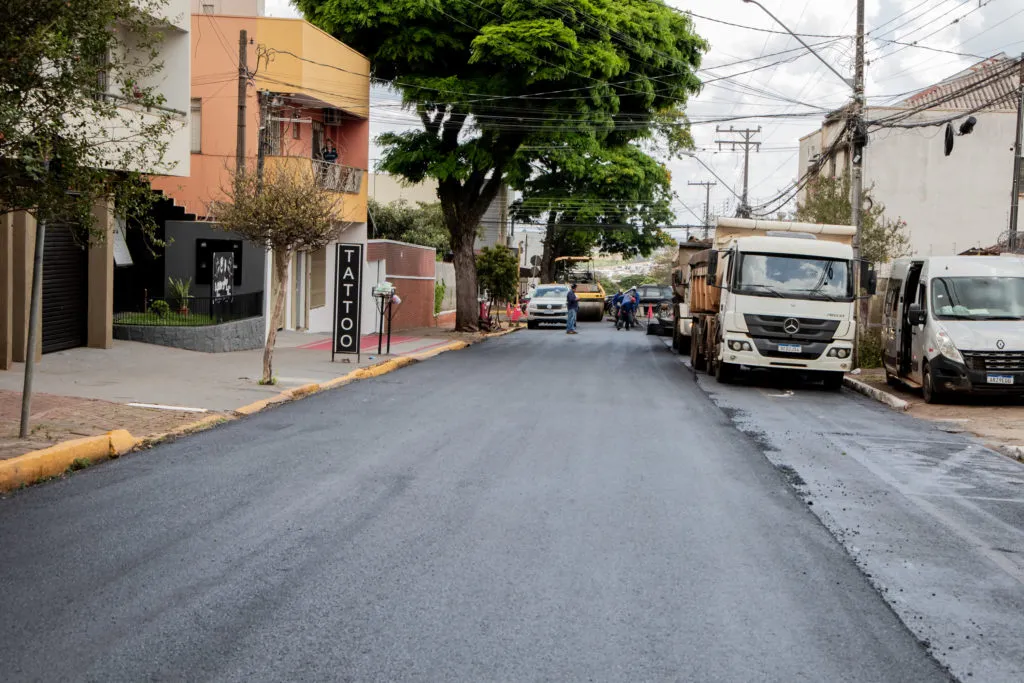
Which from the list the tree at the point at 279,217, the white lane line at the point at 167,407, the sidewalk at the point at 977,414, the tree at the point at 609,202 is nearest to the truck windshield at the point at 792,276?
the sidewalk at the point at 977,414

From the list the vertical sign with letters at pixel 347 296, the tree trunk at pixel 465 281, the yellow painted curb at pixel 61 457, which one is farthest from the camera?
the tree trunk at pixel 465 281

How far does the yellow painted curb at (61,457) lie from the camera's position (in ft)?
29.0

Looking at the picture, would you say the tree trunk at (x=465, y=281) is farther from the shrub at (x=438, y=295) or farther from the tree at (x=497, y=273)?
the shrub at (x=438, y=295)

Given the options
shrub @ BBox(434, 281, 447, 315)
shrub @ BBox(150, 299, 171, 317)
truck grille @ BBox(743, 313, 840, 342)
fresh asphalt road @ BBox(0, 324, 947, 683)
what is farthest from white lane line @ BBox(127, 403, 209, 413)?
shrub @ BBox(434, 281, 447, 315)

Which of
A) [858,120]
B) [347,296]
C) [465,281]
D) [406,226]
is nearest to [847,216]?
[858,120]

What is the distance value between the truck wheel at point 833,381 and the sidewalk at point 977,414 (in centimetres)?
75

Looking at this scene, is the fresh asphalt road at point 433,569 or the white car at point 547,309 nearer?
the fresh asphalt road at point 433,569

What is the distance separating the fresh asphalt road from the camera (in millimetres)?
4922

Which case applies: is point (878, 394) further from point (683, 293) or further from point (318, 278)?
point (318, 278)

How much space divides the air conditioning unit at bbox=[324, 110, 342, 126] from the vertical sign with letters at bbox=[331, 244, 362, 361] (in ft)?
37.0

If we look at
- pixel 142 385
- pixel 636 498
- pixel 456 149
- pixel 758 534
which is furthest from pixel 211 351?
pixel 758 534

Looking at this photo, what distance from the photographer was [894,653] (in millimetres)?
5207

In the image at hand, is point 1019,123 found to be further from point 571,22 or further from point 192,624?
point 192,624

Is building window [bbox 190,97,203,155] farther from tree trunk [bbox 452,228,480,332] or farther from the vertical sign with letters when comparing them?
tree trunk [bbox 452,228,480,332]
